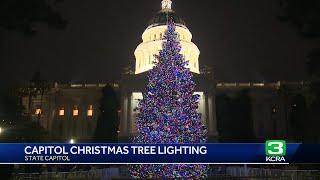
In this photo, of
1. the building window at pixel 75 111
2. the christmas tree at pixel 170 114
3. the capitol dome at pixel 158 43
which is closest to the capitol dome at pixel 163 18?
the capitol dome at pixel 158 43

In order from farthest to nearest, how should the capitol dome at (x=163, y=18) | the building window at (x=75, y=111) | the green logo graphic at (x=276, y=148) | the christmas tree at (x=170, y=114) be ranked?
the capitol dome at (x=163, y=18) → the building window at (x=75, y=111) → the christmas tree at (x=170, y=114) → the green logo graphic at (x=276, y=148)

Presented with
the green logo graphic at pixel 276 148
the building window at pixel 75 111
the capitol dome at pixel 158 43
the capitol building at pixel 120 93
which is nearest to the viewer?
the green logo graphic at pixel 276 148

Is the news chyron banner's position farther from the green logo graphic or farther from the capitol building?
the capitol building

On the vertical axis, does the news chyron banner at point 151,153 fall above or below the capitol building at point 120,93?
below

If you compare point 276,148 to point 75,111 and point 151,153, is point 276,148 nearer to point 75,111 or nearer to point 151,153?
point 151,153

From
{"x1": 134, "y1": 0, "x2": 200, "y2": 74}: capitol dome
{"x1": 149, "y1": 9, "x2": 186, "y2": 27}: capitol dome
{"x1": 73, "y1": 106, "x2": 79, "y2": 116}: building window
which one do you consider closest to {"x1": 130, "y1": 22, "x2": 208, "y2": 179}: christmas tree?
{"x1": 134, "y1": 0, "x2": 200, "y2": 74}: capitol dome

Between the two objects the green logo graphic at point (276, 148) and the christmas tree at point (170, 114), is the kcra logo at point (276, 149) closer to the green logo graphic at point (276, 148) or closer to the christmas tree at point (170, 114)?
the green logo graphic at point (276, 148)

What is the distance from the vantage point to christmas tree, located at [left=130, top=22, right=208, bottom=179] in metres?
27.8

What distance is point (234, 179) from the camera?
2941cm

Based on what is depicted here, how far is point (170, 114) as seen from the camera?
94.5 ft

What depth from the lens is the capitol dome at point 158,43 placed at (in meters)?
90.8

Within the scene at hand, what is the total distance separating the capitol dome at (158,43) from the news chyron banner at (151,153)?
72.8 metres

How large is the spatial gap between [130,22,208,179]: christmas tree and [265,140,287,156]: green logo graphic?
38.3 ft

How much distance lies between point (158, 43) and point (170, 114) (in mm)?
62658
